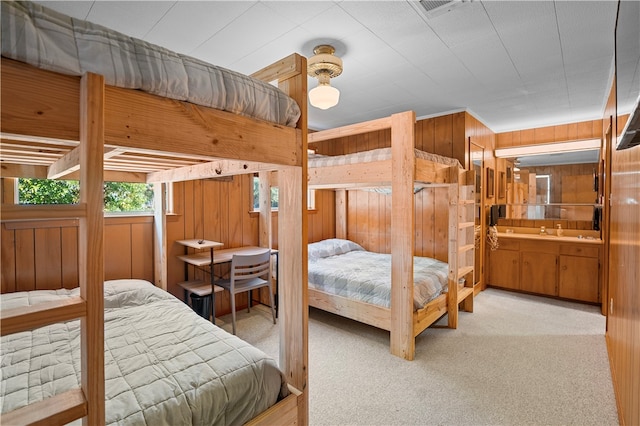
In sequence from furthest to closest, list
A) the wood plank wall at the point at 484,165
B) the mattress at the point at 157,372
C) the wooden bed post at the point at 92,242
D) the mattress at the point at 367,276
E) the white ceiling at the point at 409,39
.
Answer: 1. the wood plank wall at the point at 484,165
2. the mattress at the point at 367,276
3. the white ceiling at the point at 409,39
4. the mattress at the point at 157,372
5. the wooden bed post at the point at 92,242

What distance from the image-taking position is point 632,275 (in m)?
1.58

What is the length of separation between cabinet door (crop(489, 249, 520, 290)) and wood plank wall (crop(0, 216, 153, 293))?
4.82 meters

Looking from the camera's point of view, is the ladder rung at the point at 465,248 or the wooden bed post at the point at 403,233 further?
the ladder rung at the point at 465,248

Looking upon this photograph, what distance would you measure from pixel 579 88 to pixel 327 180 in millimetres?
2818

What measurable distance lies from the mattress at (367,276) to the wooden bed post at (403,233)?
178 mm

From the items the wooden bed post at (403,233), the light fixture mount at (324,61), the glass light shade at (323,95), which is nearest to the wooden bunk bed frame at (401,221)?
the wooden bed post at (403,233)

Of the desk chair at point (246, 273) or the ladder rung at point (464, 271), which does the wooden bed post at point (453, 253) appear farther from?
the desk chair at point (246, 273)

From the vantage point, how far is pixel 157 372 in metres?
1.36

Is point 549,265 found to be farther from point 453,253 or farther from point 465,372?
point 465,372

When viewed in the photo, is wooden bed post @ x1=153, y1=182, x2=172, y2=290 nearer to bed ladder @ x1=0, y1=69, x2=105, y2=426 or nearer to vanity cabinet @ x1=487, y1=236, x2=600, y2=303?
bed ladder @ x1=0, y1=69, x2=105, y2=426

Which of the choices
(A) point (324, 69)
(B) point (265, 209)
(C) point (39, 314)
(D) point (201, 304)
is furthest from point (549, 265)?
(C) point (39, 314)

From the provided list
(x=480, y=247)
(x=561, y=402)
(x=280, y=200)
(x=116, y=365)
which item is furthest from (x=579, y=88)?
(x=116, y=365)

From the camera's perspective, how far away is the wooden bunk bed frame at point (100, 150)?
72 cm

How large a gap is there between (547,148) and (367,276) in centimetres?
354
